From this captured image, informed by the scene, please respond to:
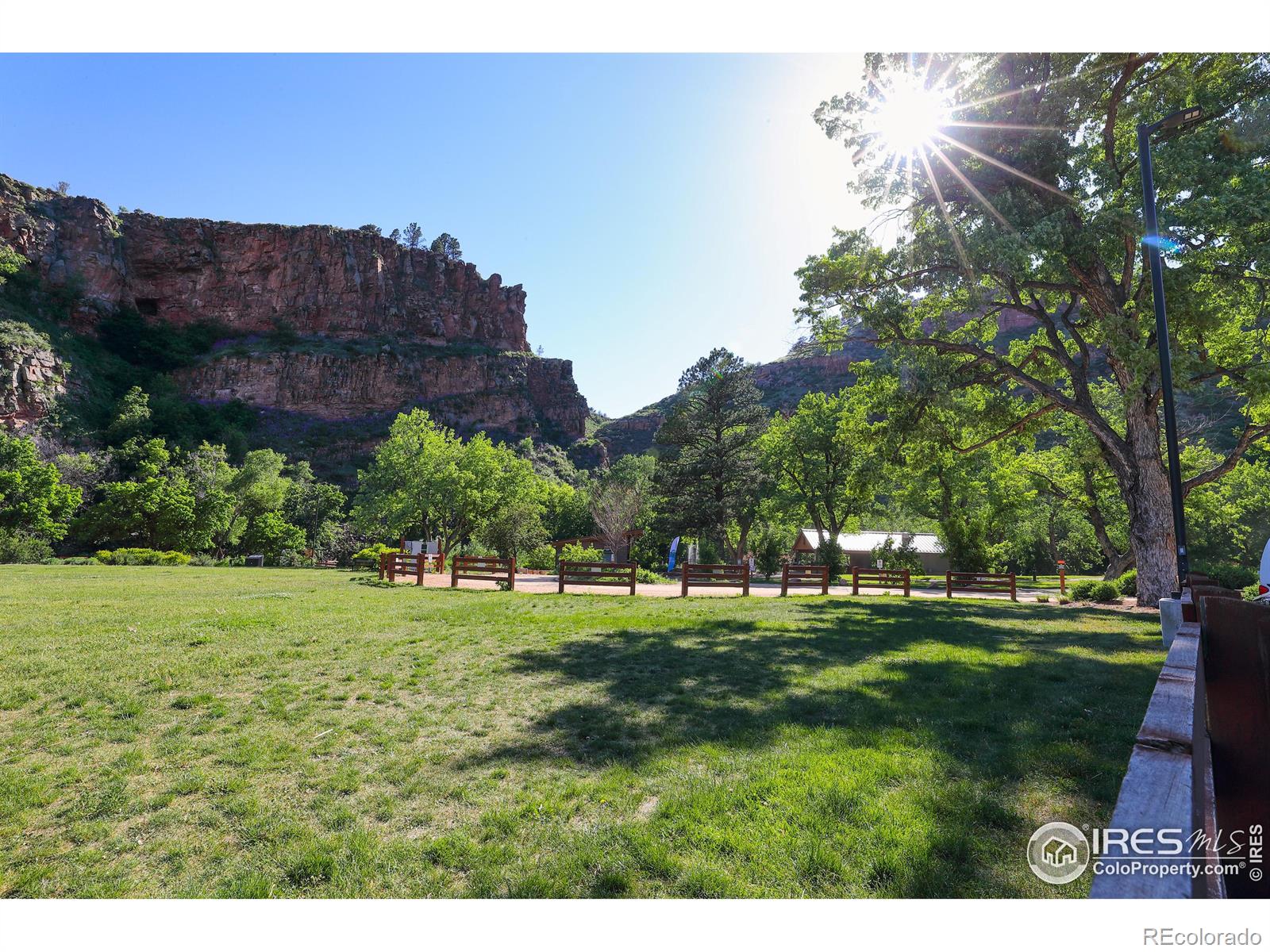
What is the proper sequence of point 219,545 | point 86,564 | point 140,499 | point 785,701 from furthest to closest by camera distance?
point 219,545, point 140,499, point 86,564, point 785,701

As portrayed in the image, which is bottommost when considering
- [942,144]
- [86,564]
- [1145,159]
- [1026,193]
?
[86,564]

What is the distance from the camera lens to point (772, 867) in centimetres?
298

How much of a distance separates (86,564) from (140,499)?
9696 millimetres

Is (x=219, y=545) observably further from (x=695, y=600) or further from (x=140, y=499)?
(x=695, y=600)

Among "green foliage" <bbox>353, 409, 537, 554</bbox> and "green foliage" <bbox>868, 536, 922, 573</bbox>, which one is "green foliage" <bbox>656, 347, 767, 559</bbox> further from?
"green foliage" <bbox>353, 409, 537, 554</bbox>

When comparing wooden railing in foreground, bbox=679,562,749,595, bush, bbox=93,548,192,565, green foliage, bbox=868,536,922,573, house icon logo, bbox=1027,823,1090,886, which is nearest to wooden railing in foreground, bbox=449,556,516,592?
wooden railing in foreground, bbox=679,562,749,595

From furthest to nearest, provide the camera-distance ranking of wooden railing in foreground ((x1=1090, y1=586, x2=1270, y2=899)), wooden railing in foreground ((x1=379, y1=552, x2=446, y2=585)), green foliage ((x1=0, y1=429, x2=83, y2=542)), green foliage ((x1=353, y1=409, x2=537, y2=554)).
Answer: green foliage ((x1=353, y1=409, x2=537, y2=554)) < green foliage ((x1=0, y1=429, x2=83, y2=542)) < wooden railing in foreground ((x1=379, y1=552, x2=446, y2=585)) < wooden railing in foreground ((x1=1090, y1=586, x2=1270, y2=899))

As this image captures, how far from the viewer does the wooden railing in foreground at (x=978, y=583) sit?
21.6 meters

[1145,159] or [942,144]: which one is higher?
[942,144]

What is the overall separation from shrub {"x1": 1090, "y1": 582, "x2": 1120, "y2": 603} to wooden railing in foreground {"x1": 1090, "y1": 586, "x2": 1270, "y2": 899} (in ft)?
47.8

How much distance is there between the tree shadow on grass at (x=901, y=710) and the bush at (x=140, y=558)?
3633 cm

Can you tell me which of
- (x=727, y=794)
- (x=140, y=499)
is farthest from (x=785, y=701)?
(x=140, y=499)

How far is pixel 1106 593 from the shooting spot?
17500 millimetres

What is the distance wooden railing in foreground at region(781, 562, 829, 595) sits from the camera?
20078mm
